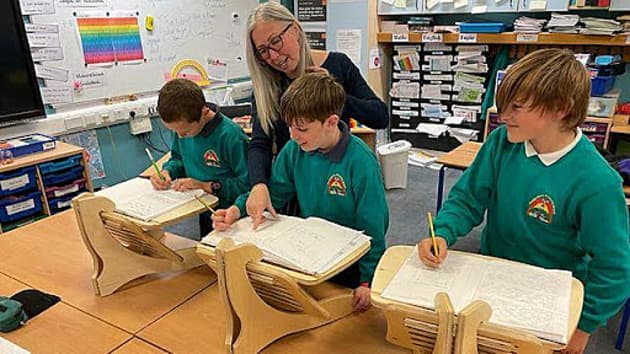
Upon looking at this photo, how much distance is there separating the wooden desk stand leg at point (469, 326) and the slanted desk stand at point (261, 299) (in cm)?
29

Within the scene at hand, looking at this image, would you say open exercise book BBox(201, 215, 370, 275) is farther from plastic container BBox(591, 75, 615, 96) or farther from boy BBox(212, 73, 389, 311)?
plastic container BBox(591, 75, 615, 96)

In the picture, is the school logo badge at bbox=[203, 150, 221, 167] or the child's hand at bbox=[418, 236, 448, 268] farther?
the school logo badge at bbox=[203, 150, 221, 167]

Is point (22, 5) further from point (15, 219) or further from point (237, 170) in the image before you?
point (237, 170)

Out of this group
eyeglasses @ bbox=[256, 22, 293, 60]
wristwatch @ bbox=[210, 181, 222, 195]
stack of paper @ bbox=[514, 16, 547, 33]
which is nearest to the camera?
eyeglasses @ bbox=[256, 22, 293, 60]

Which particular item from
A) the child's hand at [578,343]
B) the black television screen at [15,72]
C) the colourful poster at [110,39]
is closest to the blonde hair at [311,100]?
the child's hand at [578,343]

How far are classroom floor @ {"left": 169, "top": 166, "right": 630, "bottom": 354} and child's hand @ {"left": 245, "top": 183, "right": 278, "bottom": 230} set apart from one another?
1.67 meters

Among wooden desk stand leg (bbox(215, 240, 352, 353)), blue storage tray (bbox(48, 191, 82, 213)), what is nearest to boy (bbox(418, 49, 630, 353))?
wooden desk stand leg (bbox(215, 240, 352, 353))

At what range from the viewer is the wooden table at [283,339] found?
3.46 feet

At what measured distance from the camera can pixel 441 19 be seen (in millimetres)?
4551

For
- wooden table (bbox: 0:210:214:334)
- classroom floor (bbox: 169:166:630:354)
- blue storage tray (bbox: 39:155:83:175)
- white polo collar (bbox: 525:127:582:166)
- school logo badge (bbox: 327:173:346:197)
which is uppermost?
white polo collar (bbox: 525:127:582:166)

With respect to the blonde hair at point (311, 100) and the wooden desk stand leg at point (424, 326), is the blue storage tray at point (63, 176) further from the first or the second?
the wooden desk stand leg at point (424, 326)

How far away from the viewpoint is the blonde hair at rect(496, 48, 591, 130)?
37.9 inches

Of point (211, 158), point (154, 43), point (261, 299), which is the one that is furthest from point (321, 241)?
point (154, 43)

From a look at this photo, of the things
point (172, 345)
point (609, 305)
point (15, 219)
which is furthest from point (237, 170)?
point (15, 219)
